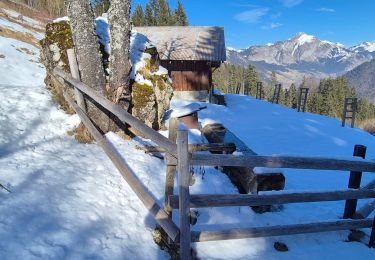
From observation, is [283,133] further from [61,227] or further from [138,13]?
[138,13]

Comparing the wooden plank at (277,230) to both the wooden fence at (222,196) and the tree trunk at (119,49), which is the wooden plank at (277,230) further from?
the tree trunk at (119,49)

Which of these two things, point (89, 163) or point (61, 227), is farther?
point (89, 163)

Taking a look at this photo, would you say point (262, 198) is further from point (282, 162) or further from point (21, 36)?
point (21, 36)

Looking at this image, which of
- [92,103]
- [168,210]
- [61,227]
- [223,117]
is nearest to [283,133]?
[223,117]

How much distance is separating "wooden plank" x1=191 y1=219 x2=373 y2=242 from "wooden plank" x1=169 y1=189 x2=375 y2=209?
40cm

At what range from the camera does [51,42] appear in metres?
7.97

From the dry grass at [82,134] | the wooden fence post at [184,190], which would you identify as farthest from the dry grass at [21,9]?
the wooden fence post at [184,190]

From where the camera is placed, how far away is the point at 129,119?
487cm

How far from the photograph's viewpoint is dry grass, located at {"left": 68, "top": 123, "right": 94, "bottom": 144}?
268 inches

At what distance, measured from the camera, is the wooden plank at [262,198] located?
404 cm

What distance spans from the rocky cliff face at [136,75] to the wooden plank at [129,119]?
1.55 ft

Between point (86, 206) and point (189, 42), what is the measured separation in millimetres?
27339

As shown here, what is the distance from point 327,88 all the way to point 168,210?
7491 cm

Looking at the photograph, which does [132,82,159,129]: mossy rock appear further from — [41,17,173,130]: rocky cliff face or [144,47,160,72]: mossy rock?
[144,47,160,72]: mossy rock
